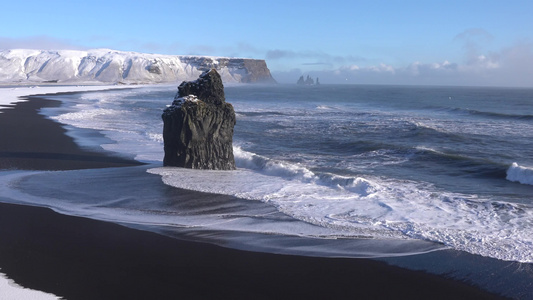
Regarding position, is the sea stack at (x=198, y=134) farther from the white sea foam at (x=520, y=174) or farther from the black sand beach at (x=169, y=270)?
the white sea foam at (x=520, y=174)

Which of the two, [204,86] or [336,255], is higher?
[204,86]

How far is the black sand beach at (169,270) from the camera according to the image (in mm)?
5965

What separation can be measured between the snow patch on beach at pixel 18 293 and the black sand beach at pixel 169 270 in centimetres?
11

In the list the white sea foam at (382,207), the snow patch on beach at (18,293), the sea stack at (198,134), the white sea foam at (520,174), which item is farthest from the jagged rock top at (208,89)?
the snow patch on beach at (18,293)

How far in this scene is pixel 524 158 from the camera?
731 inches

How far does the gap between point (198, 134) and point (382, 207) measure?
5.89 metres

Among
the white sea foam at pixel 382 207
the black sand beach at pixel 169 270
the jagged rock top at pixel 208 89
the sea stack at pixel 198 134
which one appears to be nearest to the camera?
the black sand beach at pixel 169 270

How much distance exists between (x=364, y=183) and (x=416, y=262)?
16.9 ft

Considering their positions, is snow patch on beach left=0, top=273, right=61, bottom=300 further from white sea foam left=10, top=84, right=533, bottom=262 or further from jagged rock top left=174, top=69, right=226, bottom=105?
jagged rock top left=174, top=69, right=226, bottom=105

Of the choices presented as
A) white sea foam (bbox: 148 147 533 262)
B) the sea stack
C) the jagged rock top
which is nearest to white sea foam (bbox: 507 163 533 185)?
white sea foam (bbox: 148 147 533 262)

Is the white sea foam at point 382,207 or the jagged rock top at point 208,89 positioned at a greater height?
the jagged rock top at point 208,89

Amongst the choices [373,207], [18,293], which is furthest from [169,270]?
[373,207]

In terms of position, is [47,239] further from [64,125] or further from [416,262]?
[64,125]

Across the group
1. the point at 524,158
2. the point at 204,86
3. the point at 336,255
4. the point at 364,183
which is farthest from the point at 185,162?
the point at 524,158
